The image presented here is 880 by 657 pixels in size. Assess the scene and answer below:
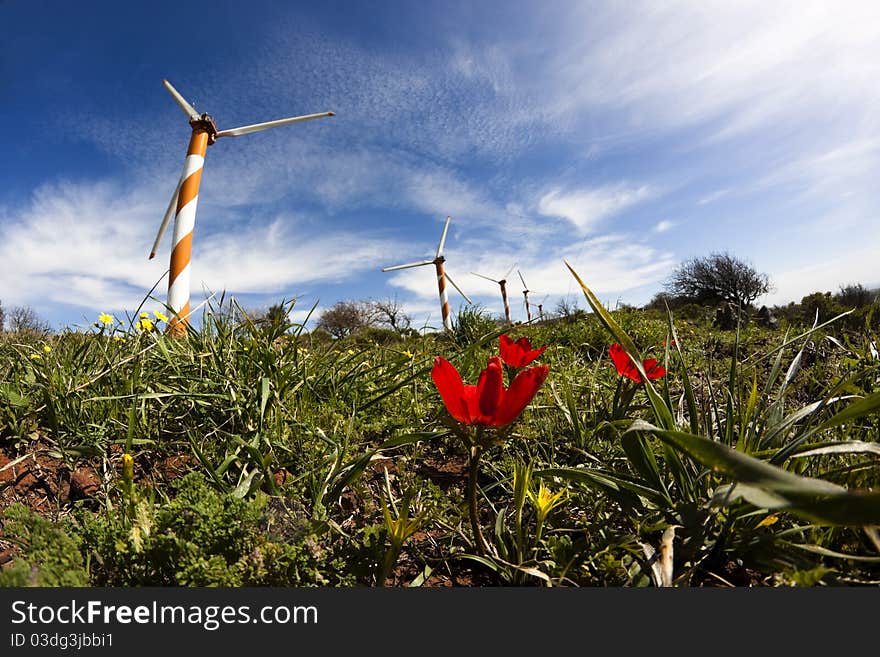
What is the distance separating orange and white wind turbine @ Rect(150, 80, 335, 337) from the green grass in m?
3.21

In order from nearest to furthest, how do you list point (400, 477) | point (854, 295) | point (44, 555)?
1. point (44, 555)
2. point (400, 477)
3. point (854, 295)

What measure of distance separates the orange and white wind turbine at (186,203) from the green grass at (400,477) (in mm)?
3209

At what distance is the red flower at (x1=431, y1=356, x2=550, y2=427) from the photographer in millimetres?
962

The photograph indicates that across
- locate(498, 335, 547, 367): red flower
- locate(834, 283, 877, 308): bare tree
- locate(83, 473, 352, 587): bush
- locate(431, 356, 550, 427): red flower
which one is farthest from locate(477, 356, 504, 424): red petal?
locate(834, 283, 877, 308): bare tree

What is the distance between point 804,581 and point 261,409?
162cm

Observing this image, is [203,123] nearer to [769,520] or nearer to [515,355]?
[515,355]

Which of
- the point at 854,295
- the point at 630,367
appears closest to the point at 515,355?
the point at 630,367

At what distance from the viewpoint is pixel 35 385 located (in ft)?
6.68

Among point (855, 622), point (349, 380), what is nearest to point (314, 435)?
point (349, 380)

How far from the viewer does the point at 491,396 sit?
96 centimetres

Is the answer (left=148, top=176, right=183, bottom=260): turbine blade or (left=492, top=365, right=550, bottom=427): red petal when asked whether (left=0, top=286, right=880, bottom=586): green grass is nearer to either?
(left=492, top=365, right=550, bottom=427): red petal

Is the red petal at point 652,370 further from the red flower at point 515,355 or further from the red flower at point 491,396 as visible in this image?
the red flower at point 491,396

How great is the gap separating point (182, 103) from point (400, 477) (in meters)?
7.91

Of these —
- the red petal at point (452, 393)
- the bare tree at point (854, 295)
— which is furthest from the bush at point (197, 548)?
the bare tree at point (854, 295)
